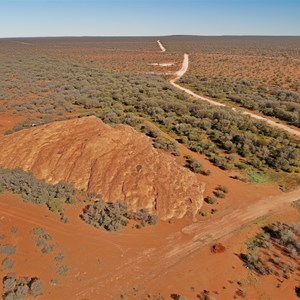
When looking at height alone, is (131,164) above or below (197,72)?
above

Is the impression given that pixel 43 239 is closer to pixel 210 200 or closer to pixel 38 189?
pixel 38 189

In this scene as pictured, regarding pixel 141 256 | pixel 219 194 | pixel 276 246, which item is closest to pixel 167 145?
pixel 219 194

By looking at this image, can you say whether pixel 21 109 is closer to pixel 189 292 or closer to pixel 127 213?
pixel 127 213

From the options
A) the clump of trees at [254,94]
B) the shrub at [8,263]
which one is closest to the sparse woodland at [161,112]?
the clump of trees at [254,94]

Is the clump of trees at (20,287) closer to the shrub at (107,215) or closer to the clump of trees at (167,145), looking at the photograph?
the shrub at (107,215)

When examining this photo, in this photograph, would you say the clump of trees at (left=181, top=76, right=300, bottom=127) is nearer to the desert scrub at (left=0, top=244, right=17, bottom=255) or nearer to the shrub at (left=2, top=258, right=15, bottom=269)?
the desert scrub at (left=0, top=244, right=17, bottom=255)

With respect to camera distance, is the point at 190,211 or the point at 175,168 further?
the point at 175,168

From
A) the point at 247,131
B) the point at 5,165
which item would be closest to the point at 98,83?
the point at 247,131

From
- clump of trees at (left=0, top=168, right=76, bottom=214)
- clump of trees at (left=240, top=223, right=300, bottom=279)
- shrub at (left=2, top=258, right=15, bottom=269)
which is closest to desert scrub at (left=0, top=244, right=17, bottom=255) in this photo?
shrub at (left=2, top=258, right=15, bottom=269)
